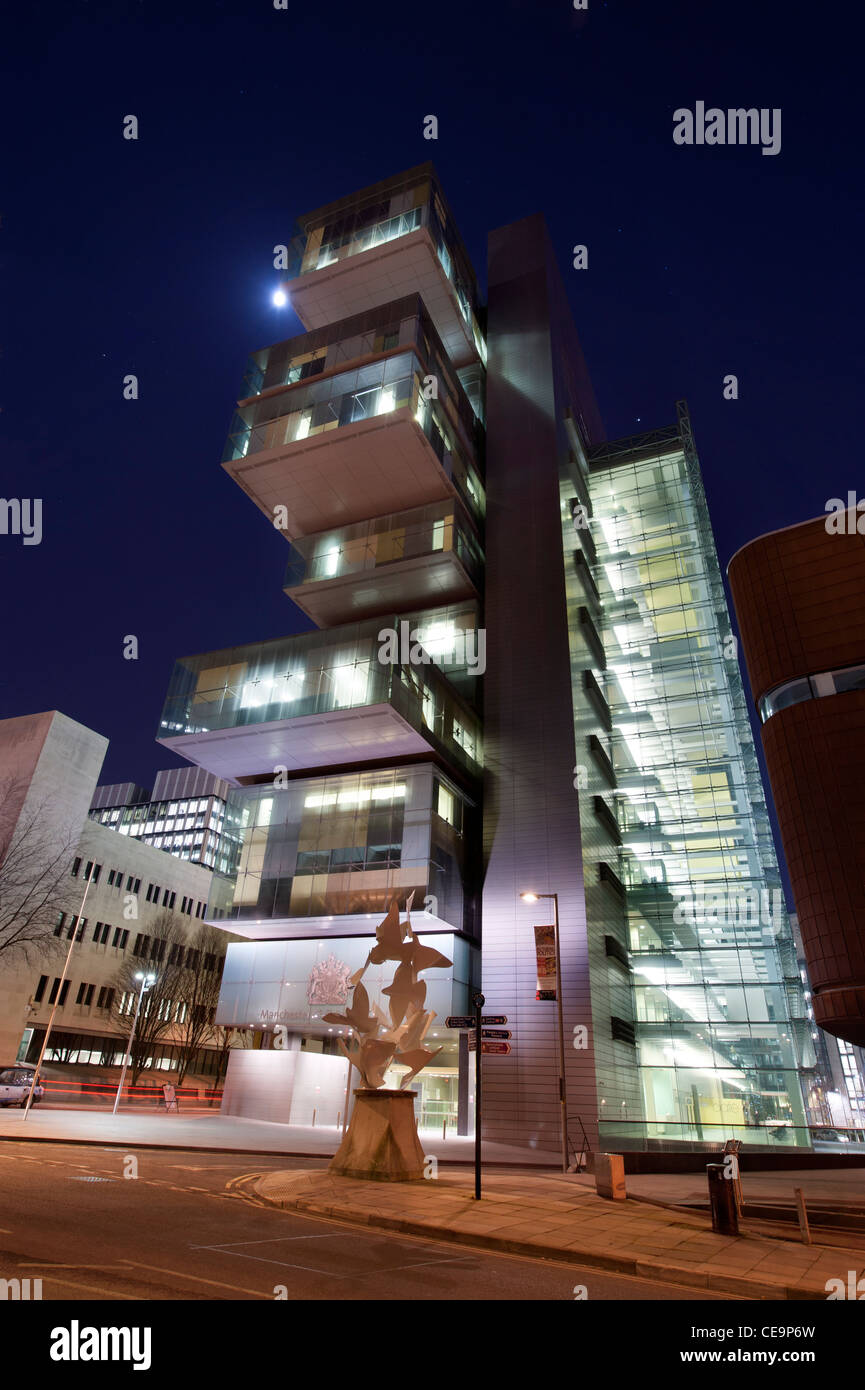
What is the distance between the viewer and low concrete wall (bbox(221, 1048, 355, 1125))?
1268 inches

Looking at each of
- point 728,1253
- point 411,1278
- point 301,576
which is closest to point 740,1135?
point 728,1253

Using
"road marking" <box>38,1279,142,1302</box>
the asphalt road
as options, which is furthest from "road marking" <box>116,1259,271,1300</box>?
"road marking" <box>38,1279,142,1302</box>

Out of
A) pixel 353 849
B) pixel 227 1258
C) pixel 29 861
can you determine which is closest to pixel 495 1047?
pixel 227 1258

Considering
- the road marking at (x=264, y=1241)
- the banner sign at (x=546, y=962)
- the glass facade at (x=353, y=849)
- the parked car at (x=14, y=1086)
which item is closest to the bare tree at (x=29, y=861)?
the parked car at (x=14, y=1086)

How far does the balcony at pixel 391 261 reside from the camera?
149 ft

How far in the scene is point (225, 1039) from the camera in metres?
68.3

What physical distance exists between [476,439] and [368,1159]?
131 ft

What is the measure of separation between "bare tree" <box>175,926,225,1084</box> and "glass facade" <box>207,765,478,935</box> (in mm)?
28819

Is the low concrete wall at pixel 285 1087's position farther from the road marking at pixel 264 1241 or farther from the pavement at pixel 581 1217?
the road marking at pixel 264 1241

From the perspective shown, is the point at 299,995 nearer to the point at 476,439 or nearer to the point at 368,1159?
the point at 368,1159

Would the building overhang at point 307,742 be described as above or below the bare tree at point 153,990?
above

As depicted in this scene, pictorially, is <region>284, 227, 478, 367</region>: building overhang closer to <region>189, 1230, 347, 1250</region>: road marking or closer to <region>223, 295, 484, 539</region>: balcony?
<region>223, 295, 484, 539</region>: balcony

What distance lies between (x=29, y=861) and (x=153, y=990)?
15.0m

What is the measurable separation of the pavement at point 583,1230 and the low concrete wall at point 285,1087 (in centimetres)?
1956
